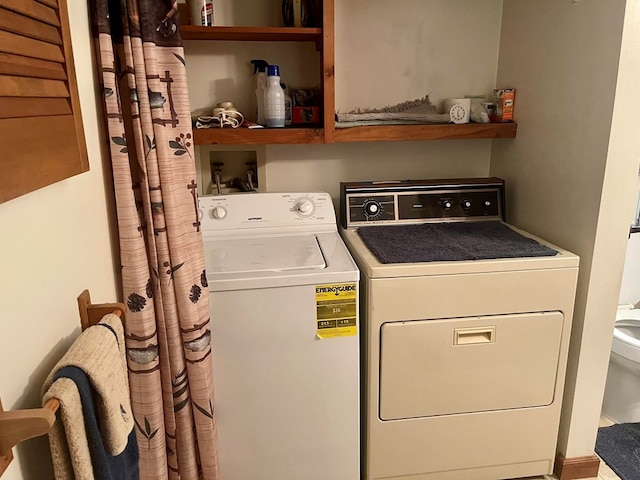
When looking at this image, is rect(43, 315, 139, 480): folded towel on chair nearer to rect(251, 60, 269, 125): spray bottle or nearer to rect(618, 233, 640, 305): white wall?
rect(251, 60, 269, 125): spray bottle

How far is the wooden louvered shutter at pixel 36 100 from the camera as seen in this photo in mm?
753

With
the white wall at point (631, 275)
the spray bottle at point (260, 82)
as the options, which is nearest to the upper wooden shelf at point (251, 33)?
the spray bottle at point (260, 82)

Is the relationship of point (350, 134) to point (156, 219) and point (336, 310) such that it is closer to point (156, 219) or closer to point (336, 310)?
point (336, 310)

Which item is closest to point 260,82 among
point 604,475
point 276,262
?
point 276,262

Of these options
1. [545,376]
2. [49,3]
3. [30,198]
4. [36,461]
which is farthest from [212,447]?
[49,3]

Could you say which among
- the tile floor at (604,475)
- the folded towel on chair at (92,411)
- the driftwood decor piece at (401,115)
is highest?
the driftwood decor piece at (401,115)

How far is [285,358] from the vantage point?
5.41 ft

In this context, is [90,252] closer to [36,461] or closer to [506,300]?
[36,461]

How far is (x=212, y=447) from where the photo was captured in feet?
5.32

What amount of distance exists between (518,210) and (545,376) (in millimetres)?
708

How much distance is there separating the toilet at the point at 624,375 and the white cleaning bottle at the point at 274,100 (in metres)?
1.68

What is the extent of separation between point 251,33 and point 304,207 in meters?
0.69

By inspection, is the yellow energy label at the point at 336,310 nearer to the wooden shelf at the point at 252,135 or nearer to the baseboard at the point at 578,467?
the wooden shelf at the point at 252,135

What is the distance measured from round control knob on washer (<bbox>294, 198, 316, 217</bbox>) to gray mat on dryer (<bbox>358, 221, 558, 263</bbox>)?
221 millimetres
